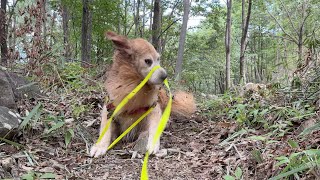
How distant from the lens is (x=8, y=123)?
328cm

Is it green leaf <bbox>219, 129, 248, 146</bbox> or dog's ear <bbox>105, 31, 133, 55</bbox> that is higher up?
dog's ear <bbox>105, 31, 133, 55</bbox>

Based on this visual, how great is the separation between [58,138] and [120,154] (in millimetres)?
707

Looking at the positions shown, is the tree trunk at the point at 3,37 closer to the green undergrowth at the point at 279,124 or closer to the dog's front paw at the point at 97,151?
the dog's front paw at the point at 97,151

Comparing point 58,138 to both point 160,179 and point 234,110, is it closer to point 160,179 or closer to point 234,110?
point 160,179

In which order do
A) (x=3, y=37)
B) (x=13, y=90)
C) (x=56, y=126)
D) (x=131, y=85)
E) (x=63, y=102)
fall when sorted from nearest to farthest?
(x=56, y=126) → (x=131, y=85) → (x=13, y=90) → (x=63, y=102) → (x=3, y=37)

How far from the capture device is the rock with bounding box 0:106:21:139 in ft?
10.5

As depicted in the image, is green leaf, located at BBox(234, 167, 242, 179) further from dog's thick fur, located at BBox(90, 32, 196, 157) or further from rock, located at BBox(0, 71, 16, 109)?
rock, located at BBox(0, 71, 16, 109)

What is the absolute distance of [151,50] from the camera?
160 inches

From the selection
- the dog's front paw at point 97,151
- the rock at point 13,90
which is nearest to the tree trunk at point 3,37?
the rock at point 13,90

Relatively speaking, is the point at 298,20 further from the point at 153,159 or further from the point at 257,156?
the point at 257,156

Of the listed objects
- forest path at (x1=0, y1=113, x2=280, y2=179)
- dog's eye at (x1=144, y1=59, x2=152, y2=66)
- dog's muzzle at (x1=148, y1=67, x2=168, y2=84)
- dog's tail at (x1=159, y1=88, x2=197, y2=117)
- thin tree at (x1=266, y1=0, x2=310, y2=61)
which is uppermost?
thin tree at (x1=266, y1=0, x2=310, y2=61)

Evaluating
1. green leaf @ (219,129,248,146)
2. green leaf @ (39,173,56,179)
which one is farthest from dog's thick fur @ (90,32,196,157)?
green leaf @ (39,173,56,179)

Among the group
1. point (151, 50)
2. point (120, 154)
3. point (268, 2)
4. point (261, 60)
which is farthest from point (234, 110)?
point (261, 60)

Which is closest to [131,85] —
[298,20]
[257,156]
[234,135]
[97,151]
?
[97,151]
